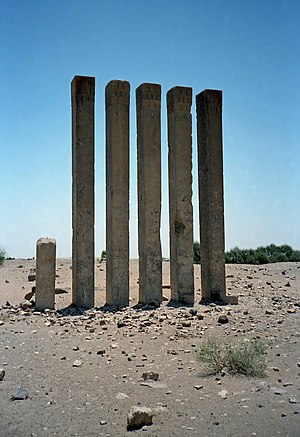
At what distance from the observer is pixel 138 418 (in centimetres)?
538

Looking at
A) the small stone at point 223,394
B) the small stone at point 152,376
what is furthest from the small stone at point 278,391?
the small stone at point 152,376

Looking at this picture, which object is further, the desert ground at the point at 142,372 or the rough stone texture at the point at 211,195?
the rough stone texture at the point at 211,195

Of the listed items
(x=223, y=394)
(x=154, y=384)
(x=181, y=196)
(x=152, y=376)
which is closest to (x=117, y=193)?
(x=181, y=196)

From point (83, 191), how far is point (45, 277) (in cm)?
220

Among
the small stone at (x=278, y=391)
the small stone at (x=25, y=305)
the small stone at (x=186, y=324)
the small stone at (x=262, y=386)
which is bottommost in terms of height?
the small stone at (x=278, y=391)

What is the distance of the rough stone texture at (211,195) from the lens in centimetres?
1410

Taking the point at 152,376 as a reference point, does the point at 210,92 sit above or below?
above

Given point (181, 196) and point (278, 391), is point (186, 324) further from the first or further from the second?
point (278, 391)

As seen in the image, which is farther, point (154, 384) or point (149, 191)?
point (149, 191)

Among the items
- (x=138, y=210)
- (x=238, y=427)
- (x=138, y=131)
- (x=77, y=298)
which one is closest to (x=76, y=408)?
(x=238, y=427)

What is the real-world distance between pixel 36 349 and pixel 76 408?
3.36 m

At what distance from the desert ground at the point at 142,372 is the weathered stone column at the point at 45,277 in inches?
15.0

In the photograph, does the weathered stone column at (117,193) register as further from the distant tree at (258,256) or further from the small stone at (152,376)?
the distant tree at (258,256)

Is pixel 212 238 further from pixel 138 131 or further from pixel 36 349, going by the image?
pixel 36 349
